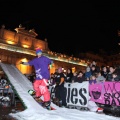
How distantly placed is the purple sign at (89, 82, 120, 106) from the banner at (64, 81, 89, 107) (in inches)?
14.7

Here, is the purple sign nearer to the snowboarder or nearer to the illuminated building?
the snowboarder

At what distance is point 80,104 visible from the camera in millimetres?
8164

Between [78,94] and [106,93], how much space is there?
3.89 ft

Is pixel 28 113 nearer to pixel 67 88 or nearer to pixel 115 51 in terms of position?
pixel 67 88

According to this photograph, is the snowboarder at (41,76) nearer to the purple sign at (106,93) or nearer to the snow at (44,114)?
the snow at (44,114)

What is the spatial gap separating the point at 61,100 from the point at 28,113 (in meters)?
3.16

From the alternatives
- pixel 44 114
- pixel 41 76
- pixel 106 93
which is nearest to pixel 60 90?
pixel 41 76

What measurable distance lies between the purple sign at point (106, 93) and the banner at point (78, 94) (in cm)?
37

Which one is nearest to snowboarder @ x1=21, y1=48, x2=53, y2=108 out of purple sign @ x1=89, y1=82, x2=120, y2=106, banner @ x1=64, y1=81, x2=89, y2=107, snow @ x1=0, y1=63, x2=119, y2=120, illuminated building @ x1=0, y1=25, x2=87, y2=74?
snow @ x1=0, y1=63, x2=119, y2=120

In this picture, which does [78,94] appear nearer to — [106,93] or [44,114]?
[106,93]

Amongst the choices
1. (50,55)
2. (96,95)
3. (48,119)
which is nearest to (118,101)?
(96,95)

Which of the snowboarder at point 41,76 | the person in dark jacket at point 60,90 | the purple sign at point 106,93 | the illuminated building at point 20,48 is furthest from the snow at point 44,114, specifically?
the illuminated building at point 20,48

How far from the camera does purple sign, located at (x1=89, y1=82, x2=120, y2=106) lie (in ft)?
24.9

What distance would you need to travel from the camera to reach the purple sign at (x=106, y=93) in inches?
298
